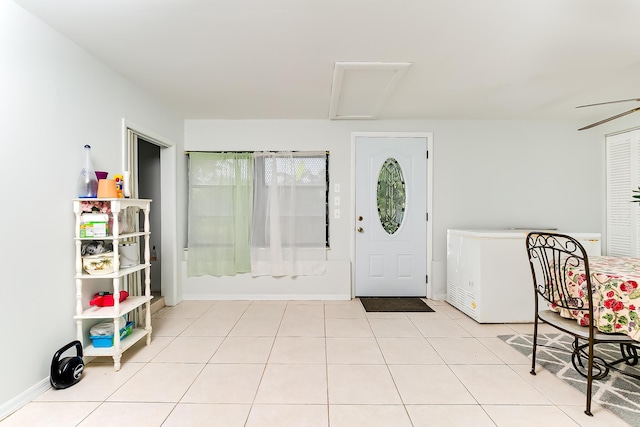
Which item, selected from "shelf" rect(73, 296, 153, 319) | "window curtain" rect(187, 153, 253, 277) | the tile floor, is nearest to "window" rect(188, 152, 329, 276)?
"window curtain" rect(187, 153, 253, 277)

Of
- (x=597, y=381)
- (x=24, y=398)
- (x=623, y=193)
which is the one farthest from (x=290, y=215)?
(x=623, y=193)

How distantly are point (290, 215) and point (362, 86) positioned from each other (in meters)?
1.75

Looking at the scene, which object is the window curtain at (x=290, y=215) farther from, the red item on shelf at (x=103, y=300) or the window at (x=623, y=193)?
the window at (x=623, y=193)

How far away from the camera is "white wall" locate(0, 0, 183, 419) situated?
5.44ft

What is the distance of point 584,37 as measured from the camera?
197cm

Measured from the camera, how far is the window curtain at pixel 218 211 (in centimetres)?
373

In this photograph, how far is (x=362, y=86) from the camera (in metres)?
2.78

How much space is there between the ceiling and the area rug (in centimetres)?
229

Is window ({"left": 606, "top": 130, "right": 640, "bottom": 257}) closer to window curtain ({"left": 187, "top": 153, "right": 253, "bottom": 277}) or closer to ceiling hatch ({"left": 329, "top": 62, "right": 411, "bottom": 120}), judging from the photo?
ceiling hatch ({"left": 329, "top": 62, "right": 411, "bottom": 120})

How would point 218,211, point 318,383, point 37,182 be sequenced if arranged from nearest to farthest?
point 37,182 → point 318,383 → point 218,211

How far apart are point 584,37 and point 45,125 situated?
141 inches

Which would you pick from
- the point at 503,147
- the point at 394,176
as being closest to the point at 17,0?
the point at 394,176

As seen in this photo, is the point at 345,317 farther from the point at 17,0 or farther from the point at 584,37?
the point at 17,0

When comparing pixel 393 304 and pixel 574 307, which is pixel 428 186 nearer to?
pixel 393 304
